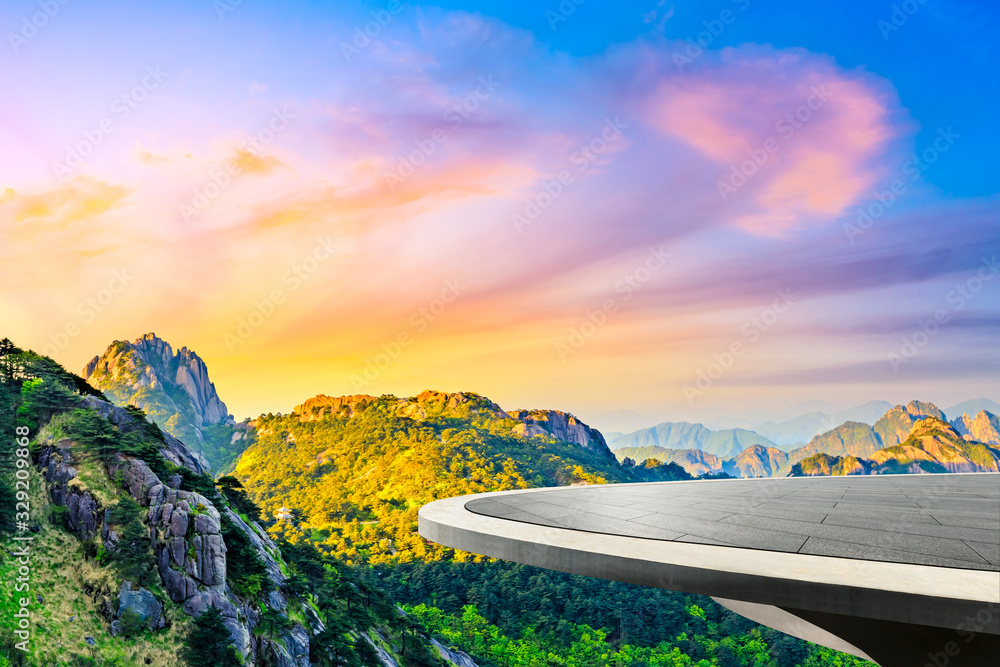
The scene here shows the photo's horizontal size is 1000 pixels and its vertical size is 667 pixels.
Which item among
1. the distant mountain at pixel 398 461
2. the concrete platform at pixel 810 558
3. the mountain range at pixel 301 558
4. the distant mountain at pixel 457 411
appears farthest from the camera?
the distant mountain at pixel 457 411

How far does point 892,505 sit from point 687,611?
244 ft

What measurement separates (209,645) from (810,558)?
36.1 metres

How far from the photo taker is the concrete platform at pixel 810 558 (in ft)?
11.8

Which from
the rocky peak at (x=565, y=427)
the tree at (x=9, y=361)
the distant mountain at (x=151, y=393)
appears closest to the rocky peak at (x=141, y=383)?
the distant mountain at (x=151, y=393)

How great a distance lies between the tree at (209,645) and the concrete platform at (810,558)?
30.7 m

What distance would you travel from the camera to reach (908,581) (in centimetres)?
369

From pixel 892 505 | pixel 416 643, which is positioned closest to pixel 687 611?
pixel 416 643

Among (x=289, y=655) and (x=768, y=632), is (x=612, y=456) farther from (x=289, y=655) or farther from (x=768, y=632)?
(x=289, y=655)

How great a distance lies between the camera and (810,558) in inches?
172

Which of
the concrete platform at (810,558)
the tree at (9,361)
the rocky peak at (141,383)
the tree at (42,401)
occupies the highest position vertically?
the rocky peak at (141,383)

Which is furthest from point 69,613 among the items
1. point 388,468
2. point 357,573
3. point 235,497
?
point 388,468

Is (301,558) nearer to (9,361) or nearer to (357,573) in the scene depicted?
(357,573)

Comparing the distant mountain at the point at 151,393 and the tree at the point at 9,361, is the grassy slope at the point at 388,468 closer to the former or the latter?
the distant mountain at the point at 151,393

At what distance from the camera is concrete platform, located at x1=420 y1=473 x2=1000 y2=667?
3.58 metres
